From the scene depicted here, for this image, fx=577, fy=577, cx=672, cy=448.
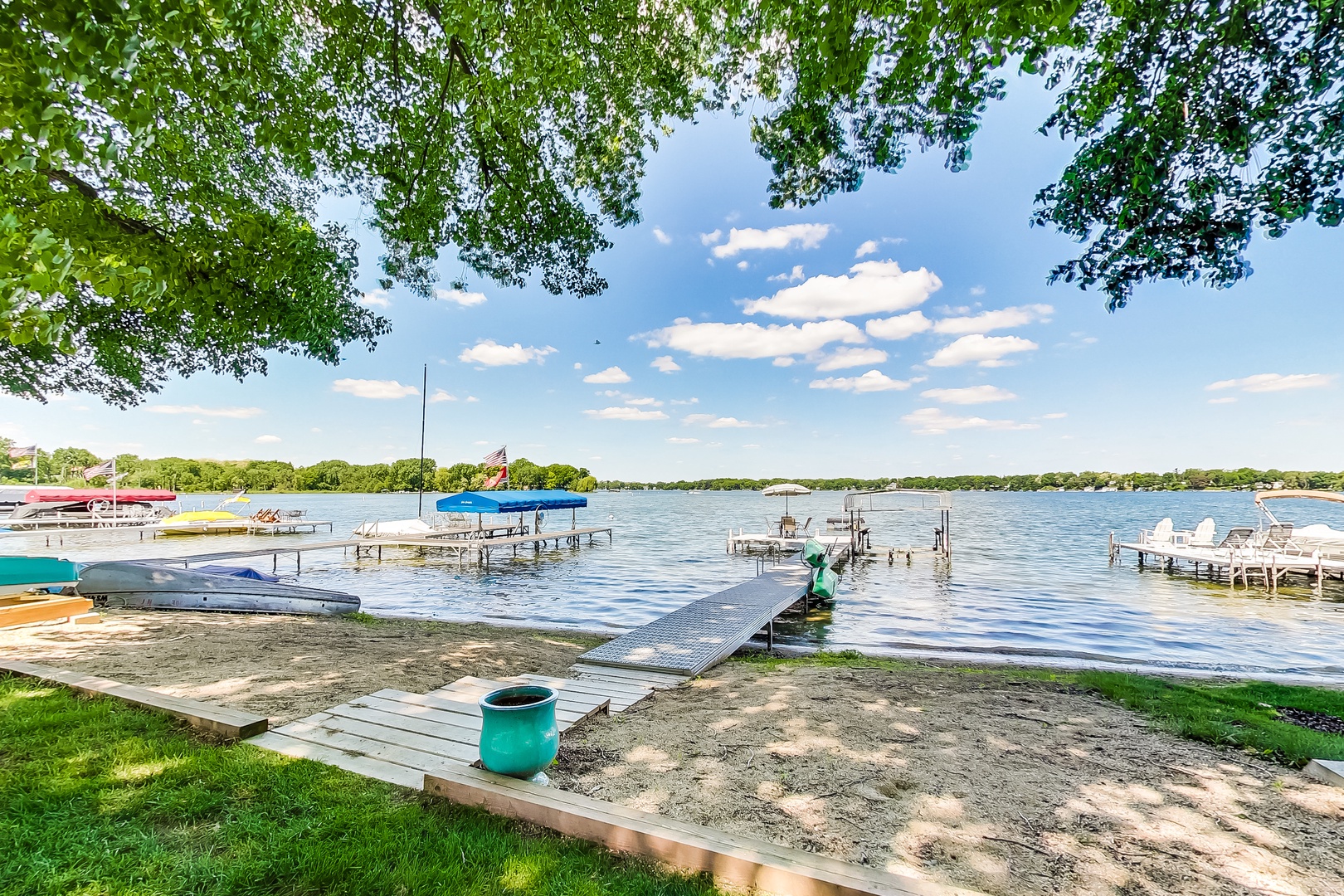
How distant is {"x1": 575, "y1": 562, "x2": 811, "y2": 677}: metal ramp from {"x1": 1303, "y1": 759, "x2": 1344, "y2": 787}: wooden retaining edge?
501 centimetres

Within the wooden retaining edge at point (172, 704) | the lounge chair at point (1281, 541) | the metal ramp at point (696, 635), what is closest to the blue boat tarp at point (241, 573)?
the wooden retaining edge at point (172, 704)

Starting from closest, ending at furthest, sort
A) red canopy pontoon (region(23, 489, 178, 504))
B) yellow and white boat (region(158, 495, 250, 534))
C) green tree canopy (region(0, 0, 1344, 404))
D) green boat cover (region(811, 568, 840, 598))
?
green tree canopy (region(0, 0, 1344, 404)) < green boat cover (region(811, 568, 840, 598)) < yellow and white boat (region(158, 495, 250, 534)) < red canopy pontoon (region(23, 489, 178, 504))

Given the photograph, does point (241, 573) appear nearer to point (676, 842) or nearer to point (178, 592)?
point (178, 592)

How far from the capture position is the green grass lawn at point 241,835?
2416mm

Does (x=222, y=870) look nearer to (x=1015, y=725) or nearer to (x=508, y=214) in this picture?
(x=1015, y=725)

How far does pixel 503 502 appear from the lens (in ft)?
70.4

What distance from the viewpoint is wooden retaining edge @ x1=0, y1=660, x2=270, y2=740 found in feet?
12.8

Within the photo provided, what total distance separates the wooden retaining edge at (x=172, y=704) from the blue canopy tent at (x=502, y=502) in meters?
15.7

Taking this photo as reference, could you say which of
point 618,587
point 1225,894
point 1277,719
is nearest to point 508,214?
point 1225,894

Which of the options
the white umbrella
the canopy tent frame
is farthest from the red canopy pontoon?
the canopy tent frame

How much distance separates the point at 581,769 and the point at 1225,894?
3.44 m

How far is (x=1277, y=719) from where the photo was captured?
5.26m

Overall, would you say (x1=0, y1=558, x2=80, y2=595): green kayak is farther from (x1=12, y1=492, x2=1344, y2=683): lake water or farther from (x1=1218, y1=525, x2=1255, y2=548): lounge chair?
(x1=1218, y1=525, x2=1255, y2=548): lounge chair

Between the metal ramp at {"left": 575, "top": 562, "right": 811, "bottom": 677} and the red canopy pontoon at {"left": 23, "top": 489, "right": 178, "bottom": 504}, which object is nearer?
the metal ramp at {"left": 575, "top": 562, "right": 811, "bottom": 677}
